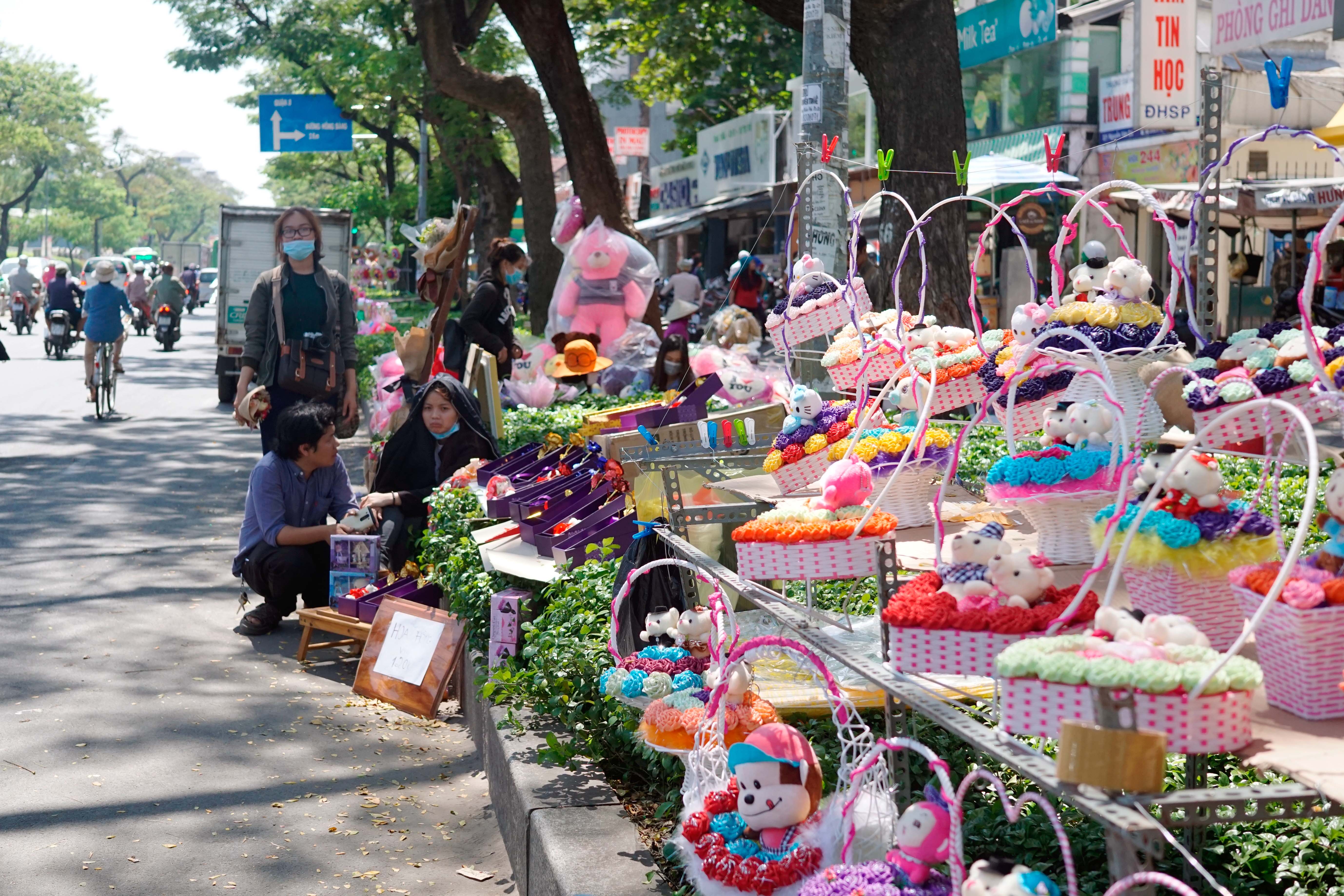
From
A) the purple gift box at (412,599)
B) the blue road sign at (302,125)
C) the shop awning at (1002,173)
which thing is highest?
the blue road sign at (302,125)

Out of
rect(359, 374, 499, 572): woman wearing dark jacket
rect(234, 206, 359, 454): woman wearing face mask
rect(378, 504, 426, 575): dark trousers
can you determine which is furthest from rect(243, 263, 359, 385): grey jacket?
rect(378, 504, 426, 575): dark trousers

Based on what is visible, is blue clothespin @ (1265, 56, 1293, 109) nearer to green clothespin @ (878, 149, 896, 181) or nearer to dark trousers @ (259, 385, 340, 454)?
green clothespin @ (878, 149, 896, 181)

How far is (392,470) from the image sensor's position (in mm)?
7434

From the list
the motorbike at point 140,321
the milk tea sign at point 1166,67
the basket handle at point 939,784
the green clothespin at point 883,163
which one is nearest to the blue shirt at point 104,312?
the green clothespin at point 883,163

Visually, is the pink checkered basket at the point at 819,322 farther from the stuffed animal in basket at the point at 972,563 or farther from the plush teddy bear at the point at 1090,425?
the stuffed animal in basket at the point at 972,563

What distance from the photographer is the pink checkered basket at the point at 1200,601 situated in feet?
9.04

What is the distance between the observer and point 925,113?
821 centimetres

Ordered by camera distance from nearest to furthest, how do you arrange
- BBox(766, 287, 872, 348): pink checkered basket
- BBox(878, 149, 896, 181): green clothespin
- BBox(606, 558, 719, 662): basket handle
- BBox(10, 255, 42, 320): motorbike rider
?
BBox(606, 558, 719, 662): basket handle, BBox(878, 149, 896, 181): green clothespin, BBox(766, 287, 872, 348): pink checkered basket, BBox(10, 255, 42, 320): motorbike rider

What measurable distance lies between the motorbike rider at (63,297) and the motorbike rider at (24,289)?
312 inches

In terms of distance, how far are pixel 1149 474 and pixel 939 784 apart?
77 cm

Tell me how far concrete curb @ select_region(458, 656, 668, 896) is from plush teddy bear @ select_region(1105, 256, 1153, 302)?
2.22 meters

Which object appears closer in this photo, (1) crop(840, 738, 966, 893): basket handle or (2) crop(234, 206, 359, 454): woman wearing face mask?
(1) crop(840, 738, 966, 893): basket handle

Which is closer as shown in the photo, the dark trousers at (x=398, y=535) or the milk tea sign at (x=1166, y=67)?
the dark trousers at (x=398, y=535)

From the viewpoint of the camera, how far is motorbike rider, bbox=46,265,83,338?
2244cm
